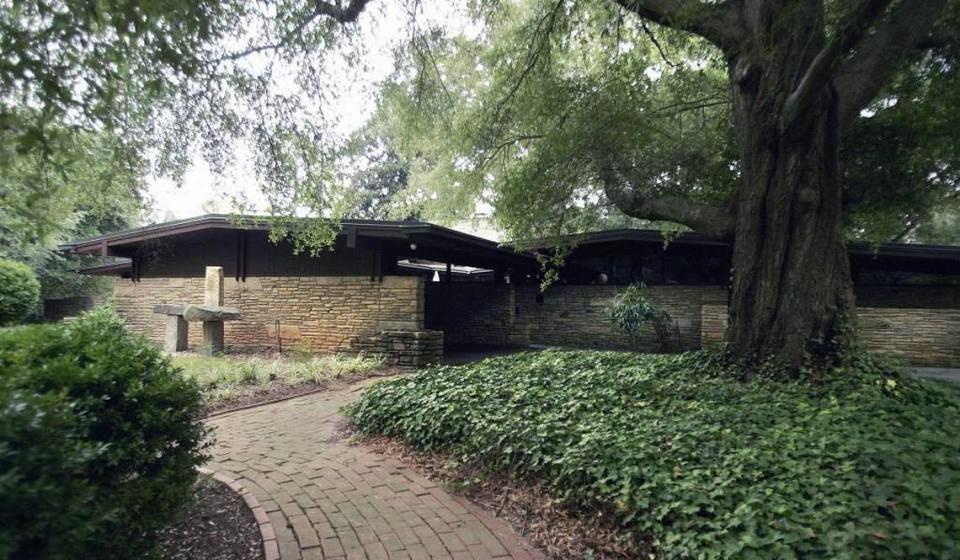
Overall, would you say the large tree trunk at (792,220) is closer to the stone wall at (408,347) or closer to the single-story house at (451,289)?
the single-story house at (451,289)

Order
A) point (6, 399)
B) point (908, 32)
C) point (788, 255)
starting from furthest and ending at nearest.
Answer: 1. point (788, 255)
2. point (908, 32)
3. point (6, 399)

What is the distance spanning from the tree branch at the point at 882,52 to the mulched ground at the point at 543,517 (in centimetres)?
470

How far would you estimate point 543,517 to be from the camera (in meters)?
2.85

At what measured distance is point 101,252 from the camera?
37.8 feet

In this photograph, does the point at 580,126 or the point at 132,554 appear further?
the point at 580,126

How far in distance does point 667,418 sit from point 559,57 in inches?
211

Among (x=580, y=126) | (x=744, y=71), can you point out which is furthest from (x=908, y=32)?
(x=580, y=126)

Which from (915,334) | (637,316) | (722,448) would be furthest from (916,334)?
(722,448)

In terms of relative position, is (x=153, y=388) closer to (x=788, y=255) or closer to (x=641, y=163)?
(x=788, y=255)

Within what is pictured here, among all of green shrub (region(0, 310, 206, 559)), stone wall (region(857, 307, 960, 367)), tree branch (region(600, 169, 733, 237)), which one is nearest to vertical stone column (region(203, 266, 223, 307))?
green shrub (region(0, 310, 206, 559))

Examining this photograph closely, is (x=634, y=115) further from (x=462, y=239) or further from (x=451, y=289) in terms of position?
(x=451, y=289)

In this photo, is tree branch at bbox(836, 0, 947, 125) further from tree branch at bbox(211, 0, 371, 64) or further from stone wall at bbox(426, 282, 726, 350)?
stone wall at bbox(426, 282, 726, 350)

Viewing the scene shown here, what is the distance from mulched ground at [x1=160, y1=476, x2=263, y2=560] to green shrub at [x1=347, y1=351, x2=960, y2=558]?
148 cm

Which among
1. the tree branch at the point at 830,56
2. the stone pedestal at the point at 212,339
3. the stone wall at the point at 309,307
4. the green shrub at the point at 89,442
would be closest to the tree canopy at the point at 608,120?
the tree branch at the point at 830,56
